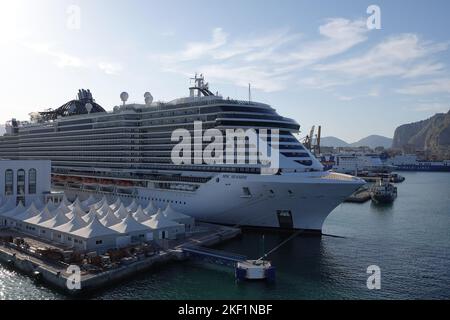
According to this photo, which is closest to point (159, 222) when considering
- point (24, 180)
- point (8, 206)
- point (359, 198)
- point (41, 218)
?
point (41, 218)

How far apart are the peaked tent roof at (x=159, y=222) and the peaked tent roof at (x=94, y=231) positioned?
387 cm

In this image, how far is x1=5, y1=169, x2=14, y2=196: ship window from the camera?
155ft

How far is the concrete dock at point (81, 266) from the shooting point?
25047 mm

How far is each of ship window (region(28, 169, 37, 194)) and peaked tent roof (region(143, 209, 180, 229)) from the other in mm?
20988

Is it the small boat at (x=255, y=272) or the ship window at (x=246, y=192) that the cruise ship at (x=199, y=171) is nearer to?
the ship window at (x=246, y=192)

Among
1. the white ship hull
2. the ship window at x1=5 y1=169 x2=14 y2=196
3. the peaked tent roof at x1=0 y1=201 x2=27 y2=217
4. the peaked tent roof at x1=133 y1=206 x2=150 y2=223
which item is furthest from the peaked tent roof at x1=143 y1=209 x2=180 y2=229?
the ship window at x1=5 y1=169 x2=14 y2=196

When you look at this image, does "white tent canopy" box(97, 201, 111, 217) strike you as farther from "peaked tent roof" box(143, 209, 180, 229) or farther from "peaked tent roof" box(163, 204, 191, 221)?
"peaked tent roof" box(163, 204, 191, 221)

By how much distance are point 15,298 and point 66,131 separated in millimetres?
38355

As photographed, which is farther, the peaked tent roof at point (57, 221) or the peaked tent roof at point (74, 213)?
the peaked tent roof at point (74, 213)

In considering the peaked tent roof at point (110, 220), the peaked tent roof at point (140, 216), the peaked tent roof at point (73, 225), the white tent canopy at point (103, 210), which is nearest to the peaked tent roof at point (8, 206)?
the white tent canopy at point (103, 210)

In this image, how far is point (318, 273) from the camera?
92.1 ft

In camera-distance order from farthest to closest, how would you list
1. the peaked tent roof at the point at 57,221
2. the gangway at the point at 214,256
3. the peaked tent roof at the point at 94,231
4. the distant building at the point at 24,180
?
the distant building at the point at 24,180
the peaked tent roof at the point at 57,221
the peaked tent roof at the point at 94,231
the gangway at the point at 214,256
